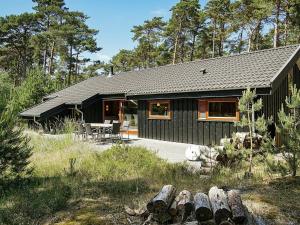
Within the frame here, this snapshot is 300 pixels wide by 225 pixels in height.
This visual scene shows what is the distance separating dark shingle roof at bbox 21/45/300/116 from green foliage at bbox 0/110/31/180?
322 inches

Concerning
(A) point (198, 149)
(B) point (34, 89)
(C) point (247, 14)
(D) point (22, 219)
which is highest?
(C) point (247, 14)

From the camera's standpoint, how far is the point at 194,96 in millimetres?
14375

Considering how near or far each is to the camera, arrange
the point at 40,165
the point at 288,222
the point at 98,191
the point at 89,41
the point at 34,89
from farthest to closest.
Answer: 1. the point at 89,41
2. the point at 34,89
3. the point at 40,165
4. the point at 98,191
5. the point at 288,222

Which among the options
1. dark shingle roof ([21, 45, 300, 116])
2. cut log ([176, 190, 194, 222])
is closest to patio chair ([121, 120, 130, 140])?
dark shingle roof ([21, 45, 300, 116])

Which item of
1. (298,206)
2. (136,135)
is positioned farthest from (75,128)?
(298,206)

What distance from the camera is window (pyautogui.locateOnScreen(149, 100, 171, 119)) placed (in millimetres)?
16142

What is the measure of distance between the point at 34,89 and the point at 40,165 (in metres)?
20.3

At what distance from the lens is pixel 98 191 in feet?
22.8

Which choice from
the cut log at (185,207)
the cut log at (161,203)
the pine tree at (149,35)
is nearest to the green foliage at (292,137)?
the cut log at (185,207)

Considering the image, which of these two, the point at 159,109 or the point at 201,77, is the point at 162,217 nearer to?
the point at 201,77

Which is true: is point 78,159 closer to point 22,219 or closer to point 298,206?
point 22,219

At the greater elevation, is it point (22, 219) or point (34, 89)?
point (34, 89)

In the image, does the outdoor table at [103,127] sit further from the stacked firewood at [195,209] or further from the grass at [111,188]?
the stacked firewood at [195,209]

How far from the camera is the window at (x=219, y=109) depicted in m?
13.2
